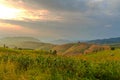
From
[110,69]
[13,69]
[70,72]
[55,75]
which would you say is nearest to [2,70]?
[13,69]

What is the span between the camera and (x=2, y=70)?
1867 cm

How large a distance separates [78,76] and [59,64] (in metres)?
2.56

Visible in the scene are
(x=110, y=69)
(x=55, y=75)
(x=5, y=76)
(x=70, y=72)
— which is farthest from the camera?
(x=110, y=69)

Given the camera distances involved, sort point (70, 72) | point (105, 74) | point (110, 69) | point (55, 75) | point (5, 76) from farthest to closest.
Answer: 1. point (110, 69)
2. point (105, 74)
3. point (70, 72)
4. point (55, 75)
5. point (5, 76)

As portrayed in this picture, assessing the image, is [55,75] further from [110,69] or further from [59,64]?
[110,69]

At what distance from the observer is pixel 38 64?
21625 millimetres

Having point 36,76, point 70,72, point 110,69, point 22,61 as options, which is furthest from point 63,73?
point 110,69

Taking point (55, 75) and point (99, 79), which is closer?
point (55, 75)

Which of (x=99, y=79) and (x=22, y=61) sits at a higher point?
(x=22, y=61)

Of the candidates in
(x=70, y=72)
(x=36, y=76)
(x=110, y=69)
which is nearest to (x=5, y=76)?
(x=36, y=76)

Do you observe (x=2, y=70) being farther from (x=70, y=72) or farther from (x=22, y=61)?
(x=70, y=72)

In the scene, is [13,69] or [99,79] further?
[99,79]

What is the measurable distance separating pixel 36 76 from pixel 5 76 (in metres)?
1.97

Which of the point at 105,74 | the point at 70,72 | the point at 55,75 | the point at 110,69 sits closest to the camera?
the point at 55,75
